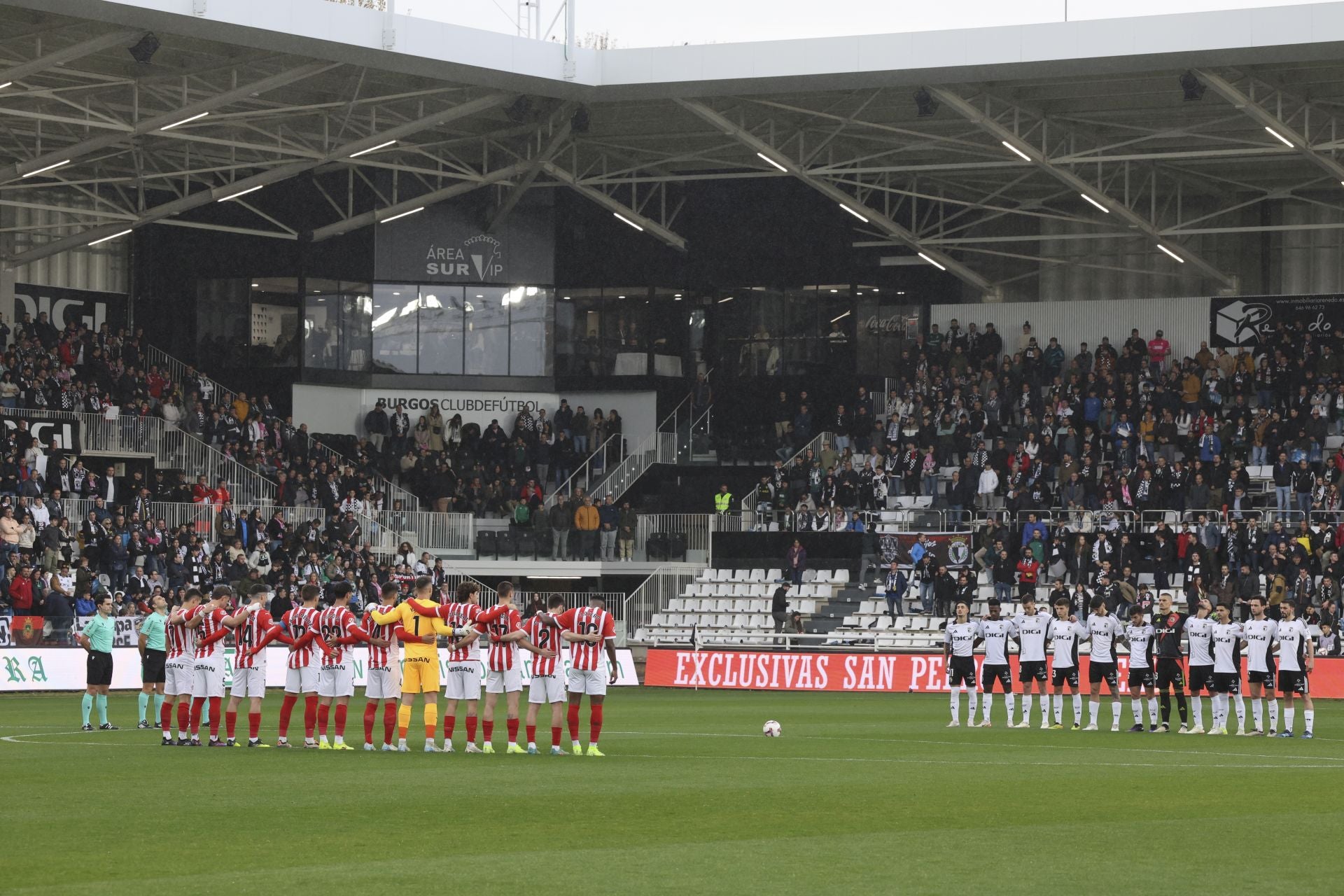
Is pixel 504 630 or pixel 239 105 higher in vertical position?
pixel 239 105

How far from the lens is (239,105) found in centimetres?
4366

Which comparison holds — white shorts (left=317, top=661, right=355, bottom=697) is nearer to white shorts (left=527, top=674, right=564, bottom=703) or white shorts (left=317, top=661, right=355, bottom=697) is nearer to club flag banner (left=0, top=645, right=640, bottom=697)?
white shorts (left=527, top=674, right=564, bottom=703)

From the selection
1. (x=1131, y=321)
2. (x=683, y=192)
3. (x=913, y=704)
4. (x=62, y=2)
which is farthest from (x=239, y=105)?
(x=1131, y=321)

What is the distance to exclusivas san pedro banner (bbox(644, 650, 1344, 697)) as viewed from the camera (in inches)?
1538

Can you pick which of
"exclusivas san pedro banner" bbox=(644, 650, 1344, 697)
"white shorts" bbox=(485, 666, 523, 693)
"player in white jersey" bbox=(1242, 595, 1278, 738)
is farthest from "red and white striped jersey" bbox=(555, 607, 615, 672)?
"exclusivas san pedro banner" bbox=(644, 650, 1344, 697)

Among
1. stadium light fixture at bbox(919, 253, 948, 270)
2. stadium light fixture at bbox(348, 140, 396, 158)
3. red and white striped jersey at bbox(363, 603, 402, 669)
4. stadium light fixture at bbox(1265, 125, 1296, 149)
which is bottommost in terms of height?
red and white striped jersey at bbox(363, 603, 402, 669)

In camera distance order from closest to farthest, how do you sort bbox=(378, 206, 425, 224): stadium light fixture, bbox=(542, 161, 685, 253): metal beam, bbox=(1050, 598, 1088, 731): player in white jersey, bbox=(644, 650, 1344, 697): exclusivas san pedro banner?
bbox=(1050, 598, 1088, 731): player in white jersey
bbox=(644, 650, 1344, 697): exclusivas san pedro banner
bbox=(542, 161, 685, 253): metal beam
bbox=(378, 206, 425, 224): stadium light fixture

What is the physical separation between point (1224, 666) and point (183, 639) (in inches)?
533

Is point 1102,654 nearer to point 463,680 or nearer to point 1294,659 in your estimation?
point 1294,659

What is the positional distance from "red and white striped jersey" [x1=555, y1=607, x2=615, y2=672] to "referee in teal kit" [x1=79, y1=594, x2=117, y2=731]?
792 centimetres

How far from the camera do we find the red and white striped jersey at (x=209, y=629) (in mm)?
21594

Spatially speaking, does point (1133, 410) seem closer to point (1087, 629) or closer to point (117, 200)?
point (1087, 629)

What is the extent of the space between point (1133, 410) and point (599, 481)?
15.0 metres

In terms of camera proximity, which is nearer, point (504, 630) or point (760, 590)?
point (504, 630)
